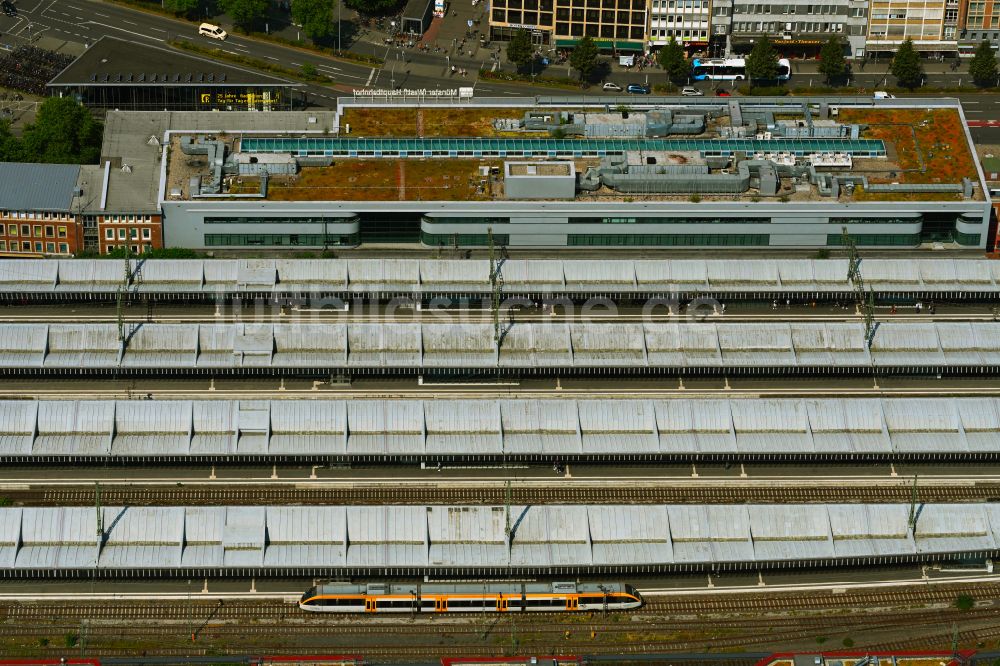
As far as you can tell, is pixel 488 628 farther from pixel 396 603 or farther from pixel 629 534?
pixel 629 534

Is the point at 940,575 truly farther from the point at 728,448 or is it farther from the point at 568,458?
the point at 568,458

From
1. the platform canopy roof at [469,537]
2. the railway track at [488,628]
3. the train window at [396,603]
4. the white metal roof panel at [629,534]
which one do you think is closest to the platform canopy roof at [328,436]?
the platform canopy roof at [469,537]

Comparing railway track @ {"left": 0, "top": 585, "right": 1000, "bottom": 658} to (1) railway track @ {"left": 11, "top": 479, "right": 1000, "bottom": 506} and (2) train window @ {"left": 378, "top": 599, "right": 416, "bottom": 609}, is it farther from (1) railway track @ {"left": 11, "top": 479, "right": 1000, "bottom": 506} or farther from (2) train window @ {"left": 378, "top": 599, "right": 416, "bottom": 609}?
(1) railway track @ {"left": 11, "top": 479, "right": 1000, "bottom": 506}

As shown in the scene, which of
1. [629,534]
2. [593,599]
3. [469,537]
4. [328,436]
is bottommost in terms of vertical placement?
[593,599]

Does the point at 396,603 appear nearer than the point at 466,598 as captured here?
Yes

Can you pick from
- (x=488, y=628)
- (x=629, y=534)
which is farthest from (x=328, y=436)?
(x=629, y=534)
